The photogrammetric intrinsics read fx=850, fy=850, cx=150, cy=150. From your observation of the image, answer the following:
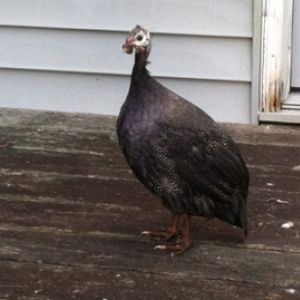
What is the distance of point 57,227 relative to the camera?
337 centimetres

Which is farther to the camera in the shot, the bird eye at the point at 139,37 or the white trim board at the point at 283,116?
the white trim board at the point at 283,116

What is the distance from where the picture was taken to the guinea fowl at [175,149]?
9.73 ft

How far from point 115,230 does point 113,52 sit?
154cm

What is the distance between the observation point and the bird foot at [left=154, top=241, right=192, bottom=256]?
3137 millimetres

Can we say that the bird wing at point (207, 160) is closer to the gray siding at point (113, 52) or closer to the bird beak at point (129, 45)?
the bird beak at point (129, 45)

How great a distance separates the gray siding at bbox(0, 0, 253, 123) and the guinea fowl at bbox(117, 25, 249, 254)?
57.5 inches

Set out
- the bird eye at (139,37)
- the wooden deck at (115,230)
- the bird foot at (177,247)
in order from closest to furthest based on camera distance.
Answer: the wooden deck at (115,230) → the bird eye at (139,37) → the bird foot at (177,247)

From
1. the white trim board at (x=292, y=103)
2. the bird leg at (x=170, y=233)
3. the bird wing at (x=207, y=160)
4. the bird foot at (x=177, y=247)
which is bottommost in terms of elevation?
the bird foot at (x=177, y=247)

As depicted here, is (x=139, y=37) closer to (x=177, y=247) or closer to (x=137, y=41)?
(x=137, y=41)

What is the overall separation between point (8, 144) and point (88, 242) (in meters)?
1.26

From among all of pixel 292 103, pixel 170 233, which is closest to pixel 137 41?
pixel 170 233

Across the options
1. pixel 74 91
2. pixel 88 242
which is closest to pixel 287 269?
pixel 88 242

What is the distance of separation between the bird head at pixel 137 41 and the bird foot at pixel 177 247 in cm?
73

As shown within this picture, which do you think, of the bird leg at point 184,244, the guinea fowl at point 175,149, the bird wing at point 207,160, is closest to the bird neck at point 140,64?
the guinea fowl at point 175,149
